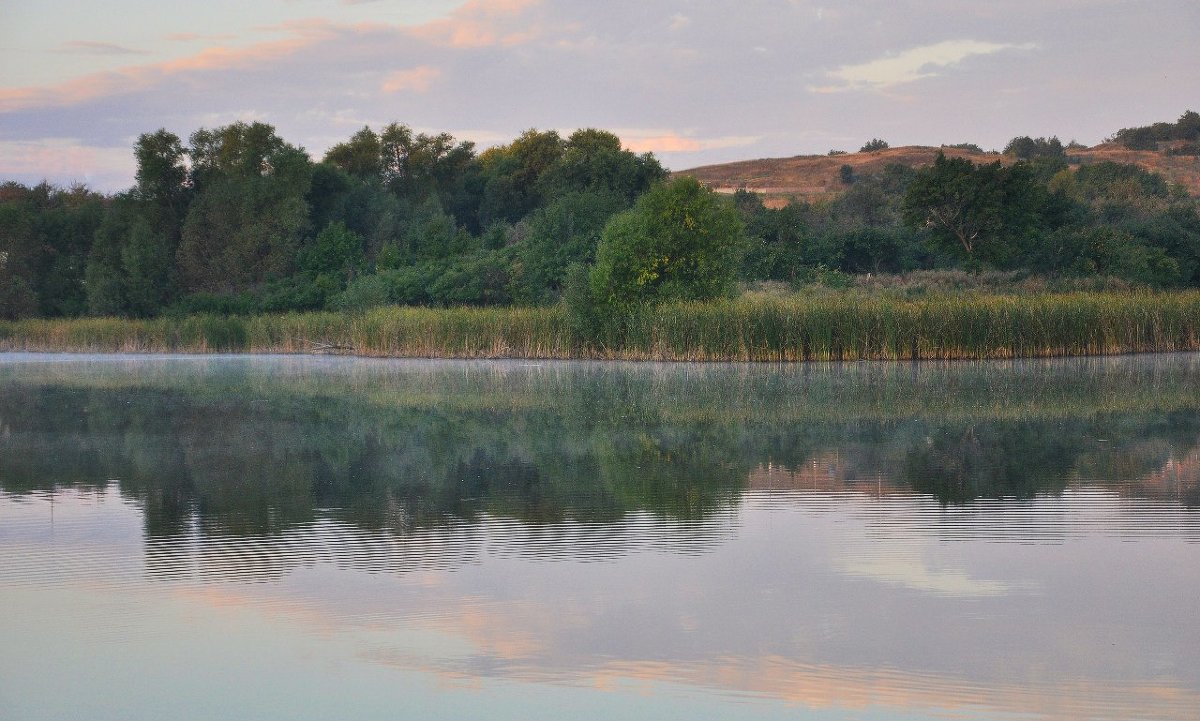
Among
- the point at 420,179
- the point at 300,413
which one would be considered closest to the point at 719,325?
the point at 300,413

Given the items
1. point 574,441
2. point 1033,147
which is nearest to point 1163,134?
point 1033,147

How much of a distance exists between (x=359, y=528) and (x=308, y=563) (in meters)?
1.18

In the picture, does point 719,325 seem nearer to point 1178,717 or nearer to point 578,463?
point 578,463

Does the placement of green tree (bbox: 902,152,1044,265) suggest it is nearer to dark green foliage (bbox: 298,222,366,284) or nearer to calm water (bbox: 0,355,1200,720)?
dark green foliage (bbox: 298,222,366,284)

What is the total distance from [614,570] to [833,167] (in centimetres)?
9117

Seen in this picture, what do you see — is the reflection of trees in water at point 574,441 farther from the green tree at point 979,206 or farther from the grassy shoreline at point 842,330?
the green tree at point 979,206

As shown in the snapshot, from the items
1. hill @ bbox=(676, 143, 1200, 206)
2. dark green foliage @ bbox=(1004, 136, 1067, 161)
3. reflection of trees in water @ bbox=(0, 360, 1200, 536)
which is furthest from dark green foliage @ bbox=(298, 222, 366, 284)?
dark green foliage @ bbox=(1004, 136, 1067, 161)

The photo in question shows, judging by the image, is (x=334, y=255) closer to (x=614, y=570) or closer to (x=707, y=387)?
(x=707, y=387)

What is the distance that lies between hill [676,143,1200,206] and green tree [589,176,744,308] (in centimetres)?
4785

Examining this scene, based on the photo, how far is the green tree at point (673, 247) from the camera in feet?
120

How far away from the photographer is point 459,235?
55.8 meters

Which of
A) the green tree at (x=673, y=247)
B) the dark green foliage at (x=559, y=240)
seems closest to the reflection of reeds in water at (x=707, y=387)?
the green tree at (x=673, y=247)

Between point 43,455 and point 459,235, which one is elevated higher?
point 459,235

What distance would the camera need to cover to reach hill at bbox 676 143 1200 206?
88375mm
